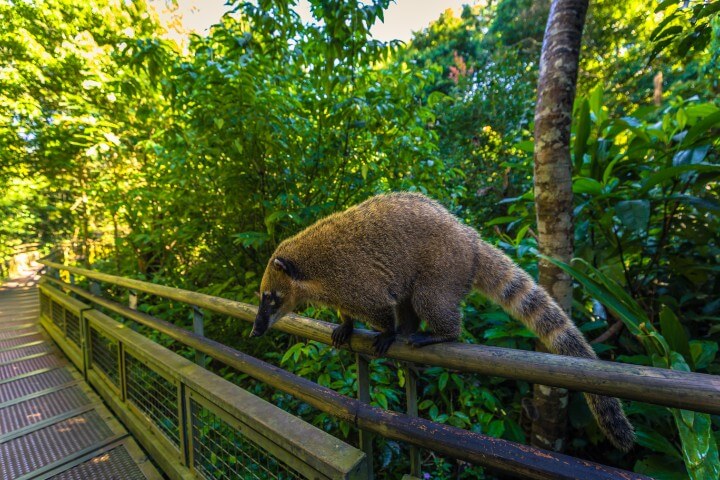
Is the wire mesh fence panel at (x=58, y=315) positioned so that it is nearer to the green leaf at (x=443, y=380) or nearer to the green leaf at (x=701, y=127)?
the green leaf at (x=443, y=380)

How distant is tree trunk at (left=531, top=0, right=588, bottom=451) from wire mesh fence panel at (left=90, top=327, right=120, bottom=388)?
10.9 ft

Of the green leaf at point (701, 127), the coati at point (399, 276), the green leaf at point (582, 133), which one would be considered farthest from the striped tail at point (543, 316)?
the green leaf at point (701, 127)

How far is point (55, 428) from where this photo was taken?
8.97 feet

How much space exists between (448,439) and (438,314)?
0.56 meters

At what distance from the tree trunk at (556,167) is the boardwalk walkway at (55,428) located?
8.08ft

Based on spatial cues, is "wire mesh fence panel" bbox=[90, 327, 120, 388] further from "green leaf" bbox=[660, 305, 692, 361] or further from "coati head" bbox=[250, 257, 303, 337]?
"green leaf" bbox=[660, 305, 692, 361]

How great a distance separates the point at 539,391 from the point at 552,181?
1219 millimetres

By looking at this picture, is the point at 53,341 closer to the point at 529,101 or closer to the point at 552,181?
the point at 552,181

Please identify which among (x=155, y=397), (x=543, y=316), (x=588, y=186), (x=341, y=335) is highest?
(x=588, y=186)

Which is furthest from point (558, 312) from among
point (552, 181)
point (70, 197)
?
point (70, 197)

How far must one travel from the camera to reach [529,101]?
616cm

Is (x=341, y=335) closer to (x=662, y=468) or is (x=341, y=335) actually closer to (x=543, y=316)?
(x=543, y=316)

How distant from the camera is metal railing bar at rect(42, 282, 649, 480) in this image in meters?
0.86

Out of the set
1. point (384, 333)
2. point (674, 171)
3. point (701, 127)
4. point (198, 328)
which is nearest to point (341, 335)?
point (384, 333)
